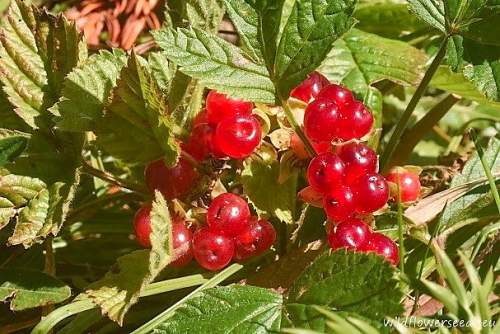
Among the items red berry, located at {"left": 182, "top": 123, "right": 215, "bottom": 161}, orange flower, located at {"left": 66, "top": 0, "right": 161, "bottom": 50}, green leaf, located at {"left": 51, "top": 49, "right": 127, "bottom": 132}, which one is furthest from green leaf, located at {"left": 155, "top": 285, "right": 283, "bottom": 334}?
orange flower, located at {"left": 66, "top": 0, "right": 161, "bottom": 50}

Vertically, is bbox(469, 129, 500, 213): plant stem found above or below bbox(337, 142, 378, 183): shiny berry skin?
below

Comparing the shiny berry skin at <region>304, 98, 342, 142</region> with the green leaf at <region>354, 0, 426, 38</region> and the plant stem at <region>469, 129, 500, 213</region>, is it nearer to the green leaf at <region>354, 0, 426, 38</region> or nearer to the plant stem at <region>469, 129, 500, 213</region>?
the plant stem at <region>469, 129, 500, 213</region>

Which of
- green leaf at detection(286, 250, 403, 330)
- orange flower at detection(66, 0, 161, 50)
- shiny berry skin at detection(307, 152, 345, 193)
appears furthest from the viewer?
orange flower at detection(66, 0, 161, 50)

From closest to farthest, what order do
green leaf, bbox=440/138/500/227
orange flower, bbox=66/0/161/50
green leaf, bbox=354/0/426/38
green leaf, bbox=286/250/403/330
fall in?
1. green leaf, bbox=286/250/403/330
2. green leaf, bbox=440/138/500/227
3. green leaf, bbox=354/0/426/38
4. orange flower, bbox=66/0/161/50

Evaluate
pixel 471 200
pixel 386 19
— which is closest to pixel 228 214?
pixel 471 200

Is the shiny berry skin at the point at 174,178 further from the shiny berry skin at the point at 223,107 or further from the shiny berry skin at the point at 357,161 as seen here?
the shiny berry skin at the point at 357,161

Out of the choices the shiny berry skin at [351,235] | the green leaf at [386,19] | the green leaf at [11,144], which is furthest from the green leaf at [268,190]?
the green leaf at [386,19]
